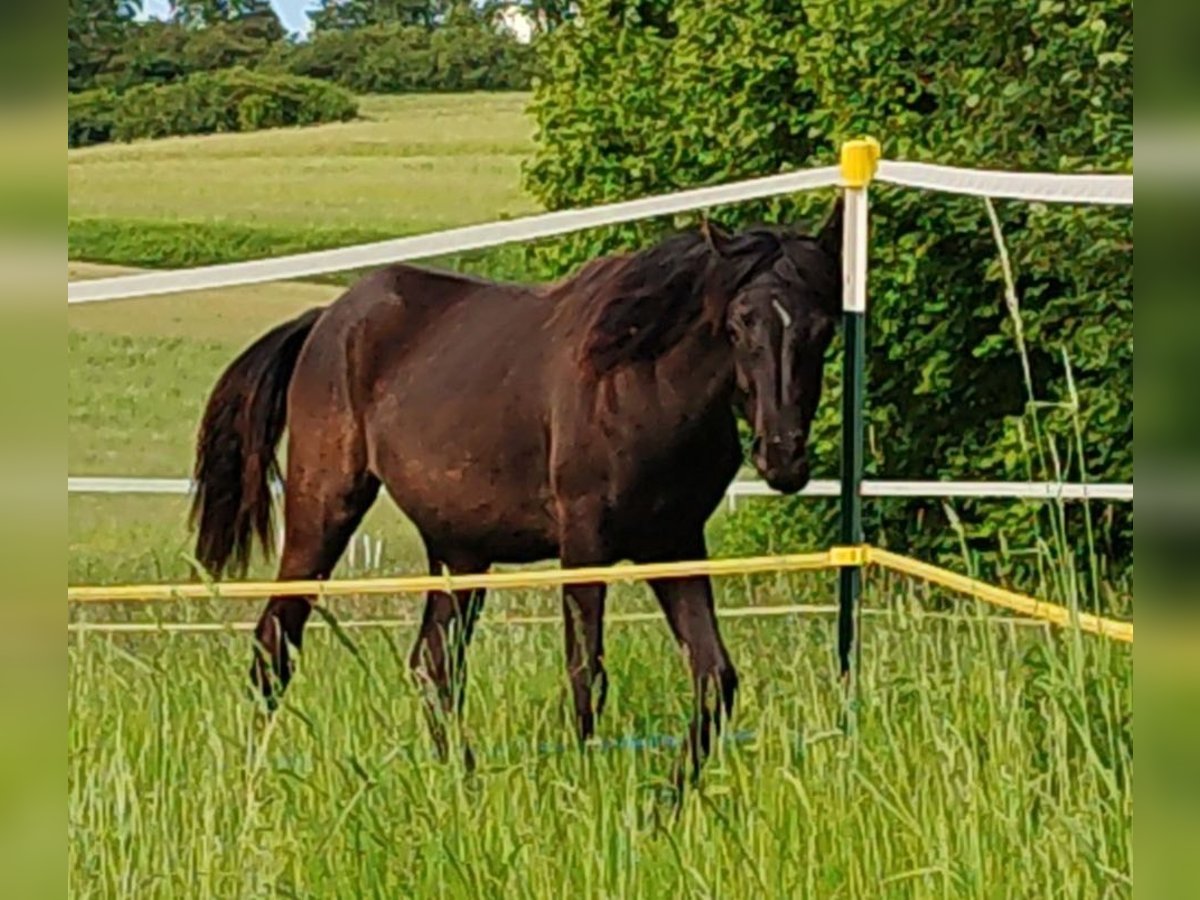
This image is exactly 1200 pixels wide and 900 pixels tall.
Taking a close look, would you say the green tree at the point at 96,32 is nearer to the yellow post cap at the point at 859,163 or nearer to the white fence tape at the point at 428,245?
the white fence tape at the point at 428,245

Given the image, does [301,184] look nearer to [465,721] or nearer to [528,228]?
[528,228]

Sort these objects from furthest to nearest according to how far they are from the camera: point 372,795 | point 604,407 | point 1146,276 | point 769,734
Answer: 1. point 604,407
2. point 769,734
3. point 372,795
4. point 1146,276

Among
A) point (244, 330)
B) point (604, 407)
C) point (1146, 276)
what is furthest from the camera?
point (244, 330)

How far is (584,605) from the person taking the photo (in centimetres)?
110

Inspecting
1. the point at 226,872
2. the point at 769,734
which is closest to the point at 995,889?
the point at 769,734

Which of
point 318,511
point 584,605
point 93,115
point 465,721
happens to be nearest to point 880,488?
point 584,605

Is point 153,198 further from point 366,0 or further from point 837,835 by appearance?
point 837,835

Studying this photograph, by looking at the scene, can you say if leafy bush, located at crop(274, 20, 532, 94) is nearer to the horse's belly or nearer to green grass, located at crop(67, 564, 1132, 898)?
the horse's belly

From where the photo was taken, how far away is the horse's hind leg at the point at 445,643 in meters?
A: 1.03

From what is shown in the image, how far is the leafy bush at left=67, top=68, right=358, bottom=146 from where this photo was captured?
1094 millimetres

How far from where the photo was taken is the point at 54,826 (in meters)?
0.28

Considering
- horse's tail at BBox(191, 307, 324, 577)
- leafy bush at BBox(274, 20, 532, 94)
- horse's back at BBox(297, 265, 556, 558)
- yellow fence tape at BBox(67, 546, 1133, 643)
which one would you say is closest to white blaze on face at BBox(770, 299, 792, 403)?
yellow fence tape at BBox(67, 546, 1133, 643)

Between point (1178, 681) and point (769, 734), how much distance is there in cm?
71

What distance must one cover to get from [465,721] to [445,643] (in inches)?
5.3
